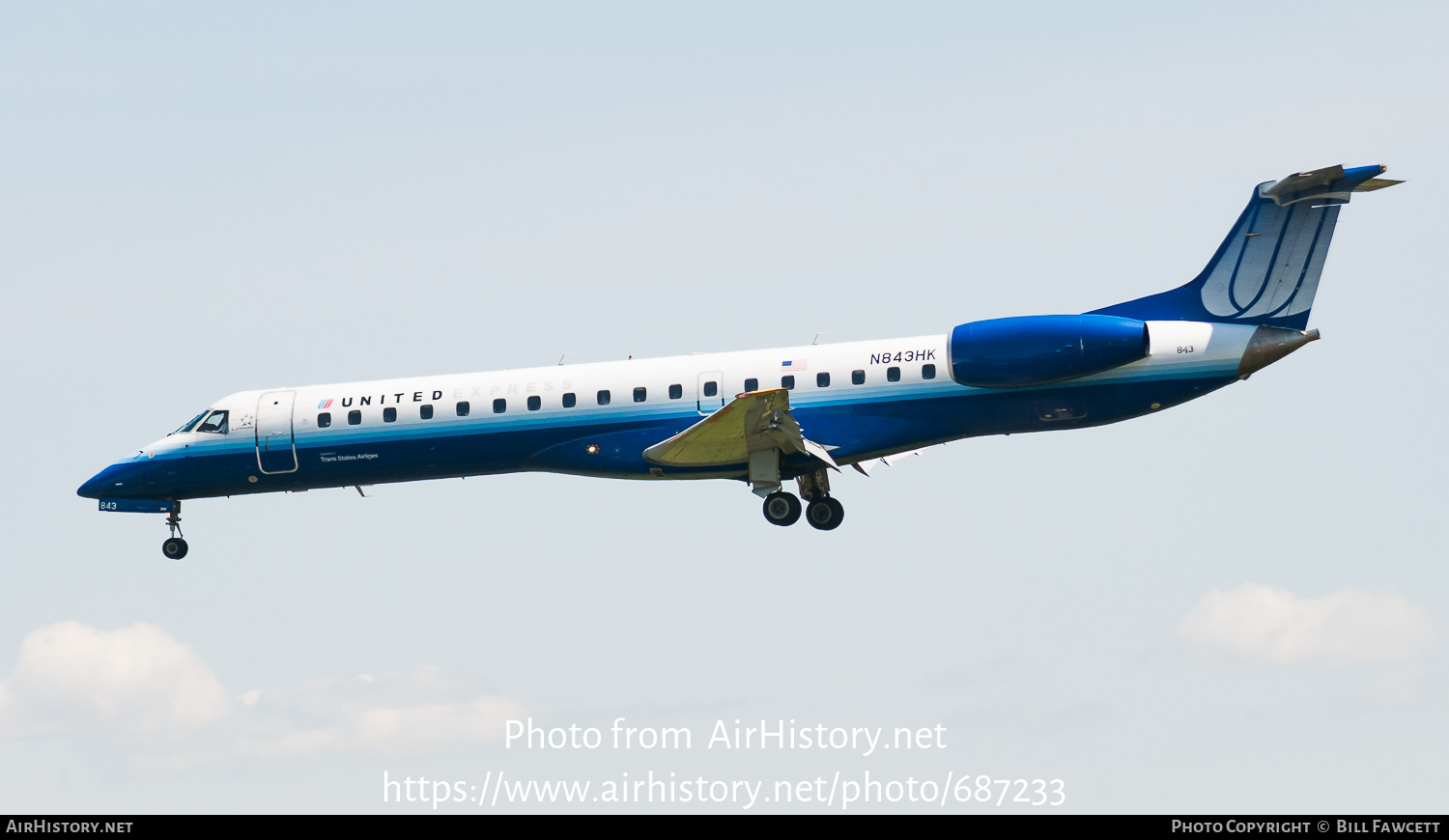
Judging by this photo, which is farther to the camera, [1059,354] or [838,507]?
[838,507]

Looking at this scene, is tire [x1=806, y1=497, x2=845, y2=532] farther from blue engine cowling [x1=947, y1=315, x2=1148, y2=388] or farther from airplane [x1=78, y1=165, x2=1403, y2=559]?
blue engine cowling [x1=947, y1=315, x2=1148, y2=388]

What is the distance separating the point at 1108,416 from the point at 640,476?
833 centimetres

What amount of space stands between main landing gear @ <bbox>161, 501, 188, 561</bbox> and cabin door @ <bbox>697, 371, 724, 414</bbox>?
10658mm

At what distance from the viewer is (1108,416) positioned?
3228cm

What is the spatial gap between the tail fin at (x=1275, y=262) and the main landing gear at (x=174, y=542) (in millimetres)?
18768

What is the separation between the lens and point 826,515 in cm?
3406

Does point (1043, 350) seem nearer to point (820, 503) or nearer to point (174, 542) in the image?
point (820, 503)

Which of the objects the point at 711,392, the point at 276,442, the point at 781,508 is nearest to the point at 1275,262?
the point at 781,508

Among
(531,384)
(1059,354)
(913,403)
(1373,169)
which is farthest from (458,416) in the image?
(1373,169)

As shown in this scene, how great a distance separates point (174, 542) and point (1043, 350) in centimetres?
1699

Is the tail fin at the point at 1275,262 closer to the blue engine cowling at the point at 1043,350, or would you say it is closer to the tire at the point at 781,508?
the blue engine cowling at the point at 1043,350

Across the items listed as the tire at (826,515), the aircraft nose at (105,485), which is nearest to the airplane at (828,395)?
the tire at (826,515)

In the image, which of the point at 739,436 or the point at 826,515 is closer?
the point at 739,436

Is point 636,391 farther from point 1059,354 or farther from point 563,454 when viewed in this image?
point 1059,354
